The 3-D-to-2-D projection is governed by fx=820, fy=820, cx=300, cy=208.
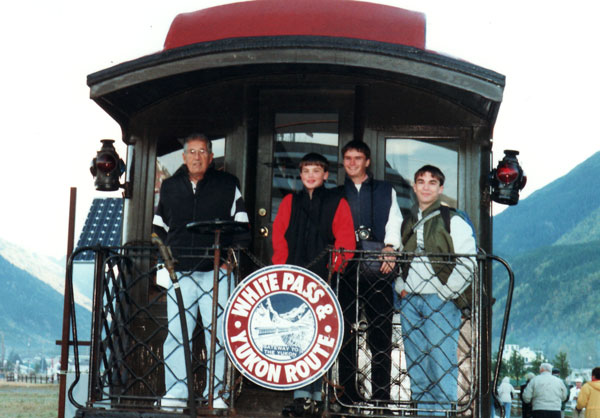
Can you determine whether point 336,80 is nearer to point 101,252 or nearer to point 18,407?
point 101,252

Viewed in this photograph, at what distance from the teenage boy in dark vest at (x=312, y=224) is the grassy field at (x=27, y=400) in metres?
47.3

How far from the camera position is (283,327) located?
16.1 ft

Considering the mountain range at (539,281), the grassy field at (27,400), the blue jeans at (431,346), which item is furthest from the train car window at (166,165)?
the mountain range at (539,281)

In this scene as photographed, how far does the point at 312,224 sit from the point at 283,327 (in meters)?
0.84

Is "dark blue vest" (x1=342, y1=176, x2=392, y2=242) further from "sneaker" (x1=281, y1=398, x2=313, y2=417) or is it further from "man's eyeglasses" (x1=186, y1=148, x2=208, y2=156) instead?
"sneaker" (x1=281, y1=398, x2=313, y2=417)

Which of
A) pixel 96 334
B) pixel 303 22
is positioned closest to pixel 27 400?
pixel 303 22

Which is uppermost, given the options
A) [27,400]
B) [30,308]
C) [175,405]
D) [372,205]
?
[372,205]

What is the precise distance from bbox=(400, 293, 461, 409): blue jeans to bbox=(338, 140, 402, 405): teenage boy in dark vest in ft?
0.52

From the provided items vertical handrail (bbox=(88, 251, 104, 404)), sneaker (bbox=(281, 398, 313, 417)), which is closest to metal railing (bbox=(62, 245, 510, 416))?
vertical handrail (bbox=(88, 251, 104, 404))

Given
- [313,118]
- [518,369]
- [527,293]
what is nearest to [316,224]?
[313,118]

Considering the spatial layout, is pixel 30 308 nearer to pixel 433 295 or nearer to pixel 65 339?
pixel 65 339

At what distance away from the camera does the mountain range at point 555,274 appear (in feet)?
339

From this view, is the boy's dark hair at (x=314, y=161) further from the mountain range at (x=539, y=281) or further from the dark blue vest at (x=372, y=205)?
the mountain range at (x=539, y=281)

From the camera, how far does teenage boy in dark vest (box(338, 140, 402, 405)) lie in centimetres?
532
